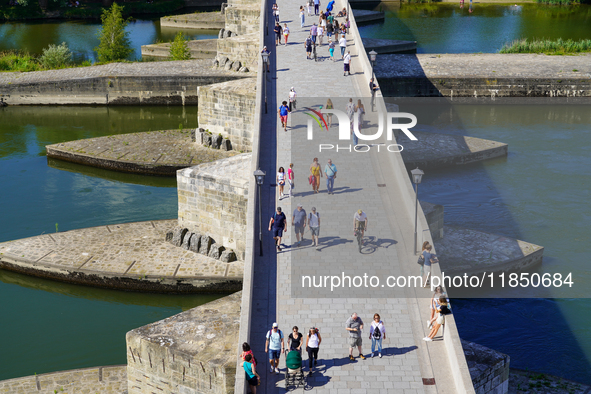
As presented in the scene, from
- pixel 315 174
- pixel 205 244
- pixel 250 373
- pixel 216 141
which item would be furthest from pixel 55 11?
pixel 250 373

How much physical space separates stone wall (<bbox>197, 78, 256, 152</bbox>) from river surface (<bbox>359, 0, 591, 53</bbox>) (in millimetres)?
20852

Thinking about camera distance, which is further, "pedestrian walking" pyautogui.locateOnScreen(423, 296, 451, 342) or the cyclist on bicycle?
the cyclist on bicycle

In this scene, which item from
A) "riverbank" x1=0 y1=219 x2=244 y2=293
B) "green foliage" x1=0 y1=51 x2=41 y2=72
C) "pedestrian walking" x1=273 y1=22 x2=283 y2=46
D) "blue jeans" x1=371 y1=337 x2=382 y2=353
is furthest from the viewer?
"green foliage" x1=0 y1=51 x2=41 y2=72

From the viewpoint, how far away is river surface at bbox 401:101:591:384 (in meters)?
18.8

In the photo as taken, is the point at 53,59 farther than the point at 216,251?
Yes

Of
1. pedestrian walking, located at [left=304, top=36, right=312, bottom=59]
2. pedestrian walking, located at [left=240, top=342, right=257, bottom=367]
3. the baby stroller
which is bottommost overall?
the baby stroller

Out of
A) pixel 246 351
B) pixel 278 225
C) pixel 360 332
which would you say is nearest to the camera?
pixel 246 351

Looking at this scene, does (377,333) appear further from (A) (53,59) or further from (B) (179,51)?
(A) (53,59)

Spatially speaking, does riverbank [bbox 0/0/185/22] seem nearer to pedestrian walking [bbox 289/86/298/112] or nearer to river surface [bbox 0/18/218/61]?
river surface [bbox 0/18/218/61]

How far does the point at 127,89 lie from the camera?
39.7m

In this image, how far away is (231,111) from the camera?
31.1m

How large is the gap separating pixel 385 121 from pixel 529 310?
24.1 ft

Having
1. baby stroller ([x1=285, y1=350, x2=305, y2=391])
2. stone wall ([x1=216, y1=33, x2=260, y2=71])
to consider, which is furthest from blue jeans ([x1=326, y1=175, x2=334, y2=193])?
stone wall ([x1=216, y1=33, x2=260, y2=71])

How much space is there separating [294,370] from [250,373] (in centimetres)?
86
